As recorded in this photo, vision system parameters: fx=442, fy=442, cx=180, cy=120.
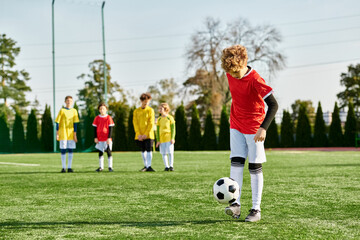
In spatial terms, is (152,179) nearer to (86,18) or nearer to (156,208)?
(156,208)

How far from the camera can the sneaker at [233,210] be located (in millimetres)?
4559

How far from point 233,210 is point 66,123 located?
774cm

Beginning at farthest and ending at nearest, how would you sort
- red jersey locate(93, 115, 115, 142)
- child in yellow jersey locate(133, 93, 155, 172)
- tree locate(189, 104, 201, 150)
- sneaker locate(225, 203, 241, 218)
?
tree locate(189, 104, 201, 150) < red jersey locate(93, 115, 115, 142) < child in yellow jersey locate(133, 93, 155, 172) < sneaker locate(225, 203, 241, 218)

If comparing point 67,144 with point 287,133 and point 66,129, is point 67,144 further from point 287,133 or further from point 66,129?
point 287,133

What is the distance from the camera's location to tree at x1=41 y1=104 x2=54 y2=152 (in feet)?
111

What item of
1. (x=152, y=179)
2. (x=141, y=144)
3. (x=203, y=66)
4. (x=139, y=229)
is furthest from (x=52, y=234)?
(x=203, y=66)

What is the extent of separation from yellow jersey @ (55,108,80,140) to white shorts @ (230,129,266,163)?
7459 millimetres

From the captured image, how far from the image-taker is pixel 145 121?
36.9ft

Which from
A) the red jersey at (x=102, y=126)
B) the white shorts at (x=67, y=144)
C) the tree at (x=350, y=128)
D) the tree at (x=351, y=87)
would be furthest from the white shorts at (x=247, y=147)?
the tree at (x=351, y=87)

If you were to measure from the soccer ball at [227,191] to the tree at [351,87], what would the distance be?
158ft

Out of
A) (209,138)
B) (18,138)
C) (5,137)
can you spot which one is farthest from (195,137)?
(5,137)

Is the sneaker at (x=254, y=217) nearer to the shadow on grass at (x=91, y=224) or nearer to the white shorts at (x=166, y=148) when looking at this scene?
the shadow on grass at (x=91, y=224)

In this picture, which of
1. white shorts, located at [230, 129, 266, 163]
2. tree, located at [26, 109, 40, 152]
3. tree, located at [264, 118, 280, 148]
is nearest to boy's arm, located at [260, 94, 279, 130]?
white shorts, located at [230, 129, 266, 163]

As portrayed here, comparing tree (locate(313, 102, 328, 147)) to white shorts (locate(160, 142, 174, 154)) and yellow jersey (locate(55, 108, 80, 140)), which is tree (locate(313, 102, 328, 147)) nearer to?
white shorts (locate(160, 142, 174, 154))
